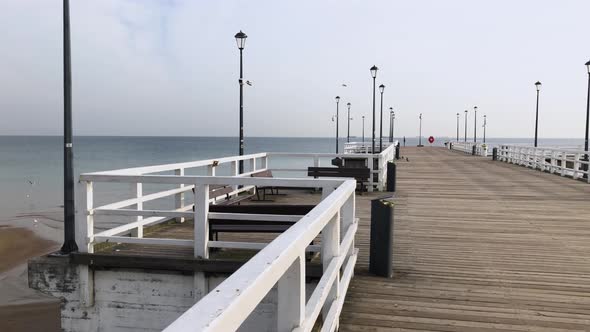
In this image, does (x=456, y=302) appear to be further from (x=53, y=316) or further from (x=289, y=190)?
(x=53, y=316)

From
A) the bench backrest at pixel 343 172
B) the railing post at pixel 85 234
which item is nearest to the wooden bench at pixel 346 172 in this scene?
the bench backrest at pixel 343 172

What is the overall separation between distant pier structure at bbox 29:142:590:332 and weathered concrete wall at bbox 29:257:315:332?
14mm

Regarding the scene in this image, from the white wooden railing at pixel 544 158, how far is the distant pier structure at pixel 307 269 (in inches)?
412

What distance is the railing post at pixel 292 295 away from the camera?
2385 millimetres

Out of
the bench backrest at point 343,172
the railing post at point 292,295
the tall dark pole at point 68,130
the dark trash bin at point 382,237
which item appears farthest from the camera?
the bench backrest at point 343,172

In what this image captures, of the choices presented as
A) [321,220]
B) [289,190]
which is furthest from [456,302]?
[289,190]

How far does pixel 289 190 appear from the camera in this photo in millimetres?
14633

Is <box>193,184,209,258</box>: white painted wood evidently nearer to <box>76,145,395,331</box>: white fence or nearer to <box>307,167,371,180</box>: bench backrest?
<box>76,145,395,331</box>: white fence

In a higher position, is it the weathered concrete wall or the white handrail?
the white handrail

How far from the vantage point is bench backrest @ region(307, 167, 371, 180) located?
1341 cm

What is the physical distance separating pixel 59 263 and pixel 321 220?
15.0 ft

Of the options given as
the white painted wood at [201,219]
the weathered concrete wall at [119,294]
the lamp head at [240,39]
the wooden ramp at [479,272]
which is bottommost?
the weathered concrete wall at [119,294]

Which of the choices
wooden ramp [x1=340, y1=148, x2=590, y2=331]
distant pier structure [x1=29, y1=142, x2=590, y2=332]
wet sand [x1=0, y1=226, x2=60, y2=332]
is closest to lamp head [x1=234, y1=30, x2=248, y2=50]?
wooden ramp [x1=340, y1=148, x2=590, y2=331]

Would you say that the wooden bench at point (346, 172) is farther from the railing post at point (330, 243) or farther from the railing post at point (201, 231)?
the railing post at point (330, 243)
